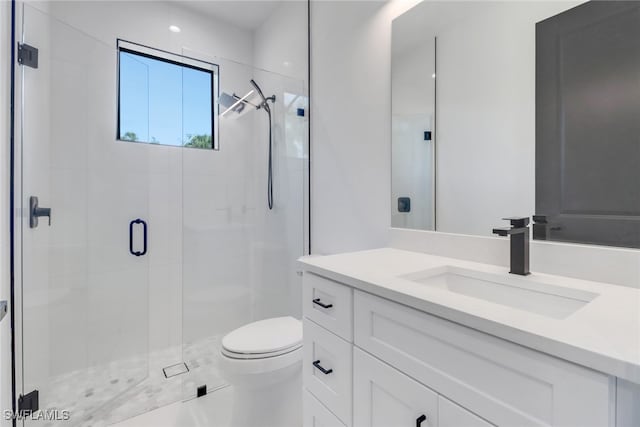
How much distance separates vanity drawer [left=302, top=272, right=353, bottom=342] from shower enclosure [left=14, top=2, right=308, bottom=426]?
1106mm

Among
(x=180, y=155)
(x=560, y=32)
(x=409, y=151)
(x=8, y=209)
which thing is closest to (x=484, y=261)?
(x=409, y=151)

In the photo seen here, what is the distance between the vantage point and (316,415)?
1084 millimetres

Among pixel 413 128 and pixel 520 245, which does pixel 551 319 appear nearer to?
pixel 520 245

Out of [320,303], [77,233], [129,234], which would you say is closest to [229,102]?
[129,234]

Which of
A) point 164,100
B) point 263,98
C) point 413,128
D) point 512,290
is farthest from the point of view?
point 263,98

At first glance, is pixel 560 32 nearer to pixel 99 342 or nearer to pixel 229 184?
pixel 229 184

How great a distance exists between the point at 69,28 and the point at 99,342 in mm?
1930

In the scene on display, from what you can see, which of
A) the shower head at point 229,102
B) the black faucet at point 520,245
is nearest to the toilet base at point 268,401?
the black faucet at point 520,245

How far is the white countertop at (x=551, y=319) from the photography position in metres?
0.47

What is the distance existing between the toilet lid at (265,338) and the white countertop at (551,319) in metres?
0.68

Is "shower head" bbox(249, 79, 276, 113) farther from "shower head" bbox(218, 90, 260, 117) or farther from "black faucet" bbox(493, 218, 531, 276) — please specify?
"black faucet" bbox(493, 218, 531, 276)

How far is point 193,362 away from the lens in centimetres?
206

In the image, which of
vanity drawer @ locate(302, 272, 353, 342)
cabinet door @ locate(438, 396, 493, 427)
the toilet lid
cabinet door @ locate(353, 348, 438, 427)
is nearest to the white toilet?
the toilet lid

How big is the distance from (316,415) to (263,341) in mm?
550
